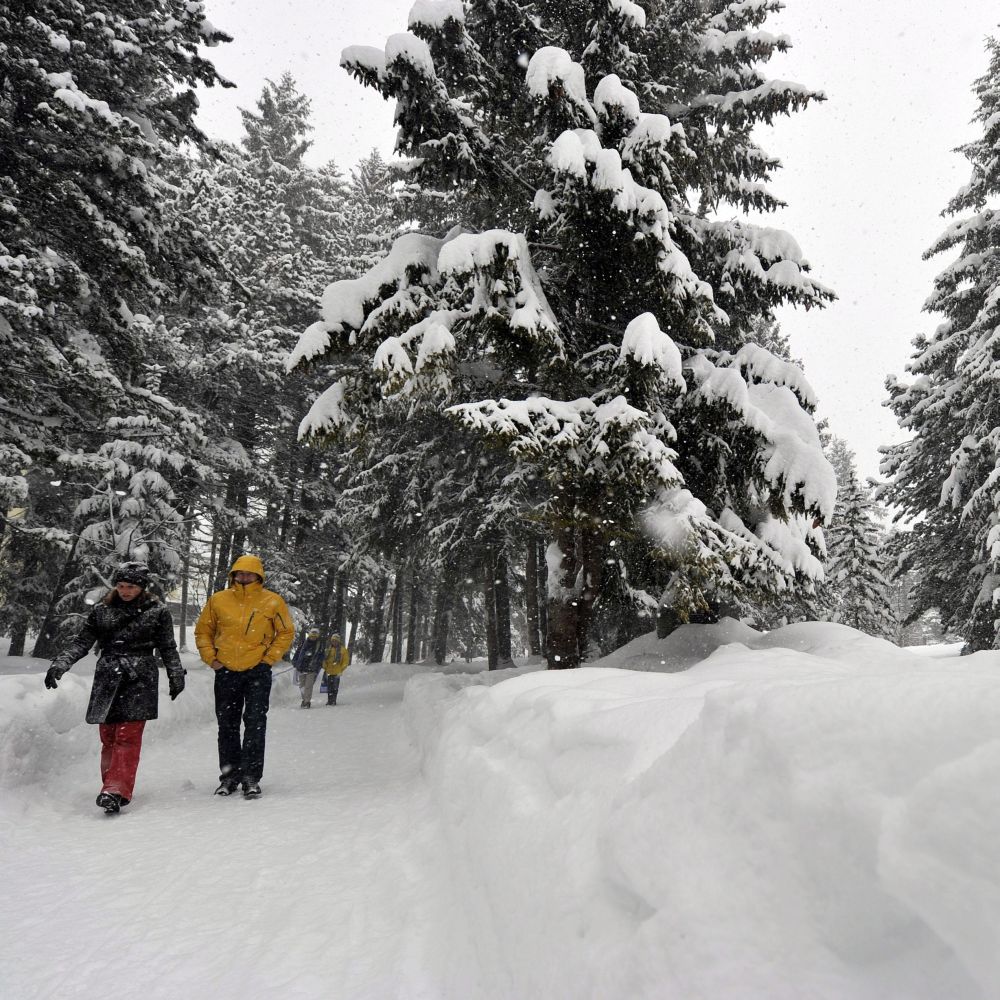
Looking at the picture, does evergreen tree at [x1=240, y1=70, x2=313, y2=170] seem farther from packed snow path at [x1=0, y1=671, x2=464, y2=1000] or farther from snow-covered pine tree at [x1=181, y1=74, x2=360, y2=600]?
packed snow path at [x1=0, y1=671, x2=464, y2=1000]

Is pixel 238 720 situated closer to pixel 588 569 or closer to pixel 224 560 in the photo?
pixel 588 569

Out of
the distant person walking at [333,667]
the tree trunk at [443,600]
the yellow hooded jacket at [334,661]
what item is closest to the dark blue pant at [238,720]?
the tree trunk at [443,600]

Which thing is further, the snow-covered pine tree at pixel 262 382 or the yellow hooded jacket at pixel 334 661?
the snow-covered pine tree at pixel 262 382

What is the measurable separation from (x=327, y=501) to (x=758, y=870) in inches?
915

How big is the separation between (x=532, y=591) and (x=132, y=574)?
1187cm

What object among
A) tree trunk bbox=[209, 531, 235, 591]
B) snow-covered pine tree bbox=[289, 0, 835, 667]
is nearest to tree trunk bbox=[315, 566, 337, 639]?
tree trunk bbox=[209, 531, 235, 591]

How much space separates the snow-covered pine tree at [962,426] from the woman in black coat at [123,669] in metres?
14.6

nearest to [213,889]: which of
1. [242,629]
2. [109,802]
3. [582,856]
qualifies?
[109,802]

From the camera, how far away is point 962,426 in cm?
1620

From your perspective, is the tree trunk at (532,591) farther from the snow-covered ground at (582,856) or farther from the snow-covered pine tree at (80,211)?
the snow-covered ground at (582,856)

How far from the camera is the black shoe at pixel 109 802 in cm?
450

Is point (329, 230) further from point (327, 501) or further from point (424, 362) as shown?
point (424, 362)

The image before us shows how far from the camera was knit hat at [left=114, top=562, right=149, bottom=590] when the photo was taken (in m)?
5.06

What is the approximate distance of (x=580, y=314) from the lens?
825cm
